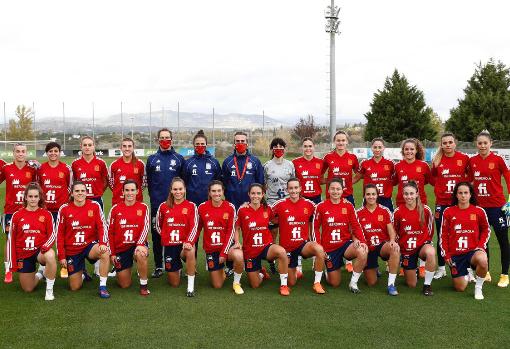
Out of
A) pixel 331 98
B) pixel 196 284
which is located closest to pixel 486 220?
pixel 196 284

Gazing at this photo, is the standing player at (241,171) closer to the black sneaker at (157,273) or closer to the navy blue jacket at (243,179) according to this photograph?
the navy blue jacket at (243,179)

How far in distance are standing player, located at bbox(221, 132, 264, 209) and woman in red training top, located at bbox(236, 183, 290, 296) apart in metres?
0.63

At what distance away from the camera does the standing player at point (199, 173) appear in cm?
685


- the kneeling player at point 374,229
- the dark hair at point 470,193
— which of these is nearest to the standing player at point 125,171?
the kneeling player at point 374,229

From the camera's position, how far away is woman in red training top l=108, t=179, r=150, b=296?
6051 millimetres

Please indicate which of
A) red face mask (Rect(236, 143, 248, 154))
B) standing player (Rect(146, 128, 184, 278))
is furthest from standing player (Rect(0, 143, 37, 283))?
red face mask (Rect(236, 143, 248, 154))

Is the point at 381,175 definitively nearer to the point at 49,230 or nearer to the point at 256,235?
the point at 256,235

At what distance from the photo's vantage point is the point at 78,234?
597 centimetres

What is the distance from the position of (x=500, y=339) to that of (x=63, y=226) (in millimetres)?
4756

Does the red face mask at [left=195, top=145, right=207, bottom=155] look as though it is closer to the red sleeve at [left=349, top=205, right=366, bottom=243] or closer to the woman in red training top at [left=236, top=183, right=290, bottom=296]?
the woman in red training top at [left=236, top=183, right=290, bottom=296]

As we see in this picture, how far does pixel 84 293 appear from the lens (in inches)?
229

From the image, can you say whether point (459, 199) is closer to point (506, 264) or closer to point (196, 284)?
point (506, 264)

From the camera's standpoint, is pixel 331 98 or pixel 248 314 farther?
pixel 331 98

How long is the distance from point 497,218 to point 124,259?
4645mm
